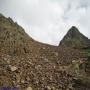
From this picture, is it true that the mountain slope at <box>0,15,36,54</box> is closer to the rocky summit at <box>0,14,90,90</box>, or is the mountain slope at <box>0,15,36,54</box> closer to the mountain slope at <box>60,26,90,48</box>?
the rocky summit at <box>0,14,90,90</box>

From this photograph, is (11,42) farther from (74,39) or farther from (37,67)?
(74,39)

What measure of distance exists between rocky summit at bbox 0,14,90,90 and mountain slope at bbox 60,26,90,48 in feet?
28.2

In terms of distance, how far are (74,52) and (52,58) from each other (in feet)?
11.5

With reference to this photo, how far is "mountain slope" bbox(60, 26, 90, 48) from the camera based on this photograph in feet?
101

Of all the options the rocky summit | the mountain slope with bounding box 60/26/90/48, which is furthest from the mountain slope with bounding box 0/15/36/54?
the mountain slope with bounding box 60/26/90/48

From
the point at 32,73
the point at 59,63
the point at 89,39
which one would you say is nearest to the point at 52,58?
the point at 59,63

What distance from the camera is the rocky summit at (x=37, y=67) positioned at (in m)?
14.3

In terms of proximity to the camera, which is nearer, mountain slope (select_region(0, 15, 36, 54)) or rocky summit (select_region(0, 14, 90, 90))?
rocky summit (select_region(0, 14, 90, 90))

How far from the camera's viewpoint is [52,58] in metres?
19.6

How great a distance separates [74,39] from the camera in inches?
1251

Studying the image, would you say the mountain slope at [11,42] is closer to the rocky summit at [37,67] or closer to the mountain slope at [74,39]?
the rocky summit at [37,67]

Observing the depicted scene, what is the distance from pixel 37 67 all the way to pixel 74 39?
16.0 meters

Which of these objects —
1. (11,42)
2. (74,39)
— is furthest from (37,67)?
(74,39)

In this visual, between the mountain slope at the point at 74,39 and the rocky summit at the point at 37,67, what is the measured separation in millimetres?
8581
